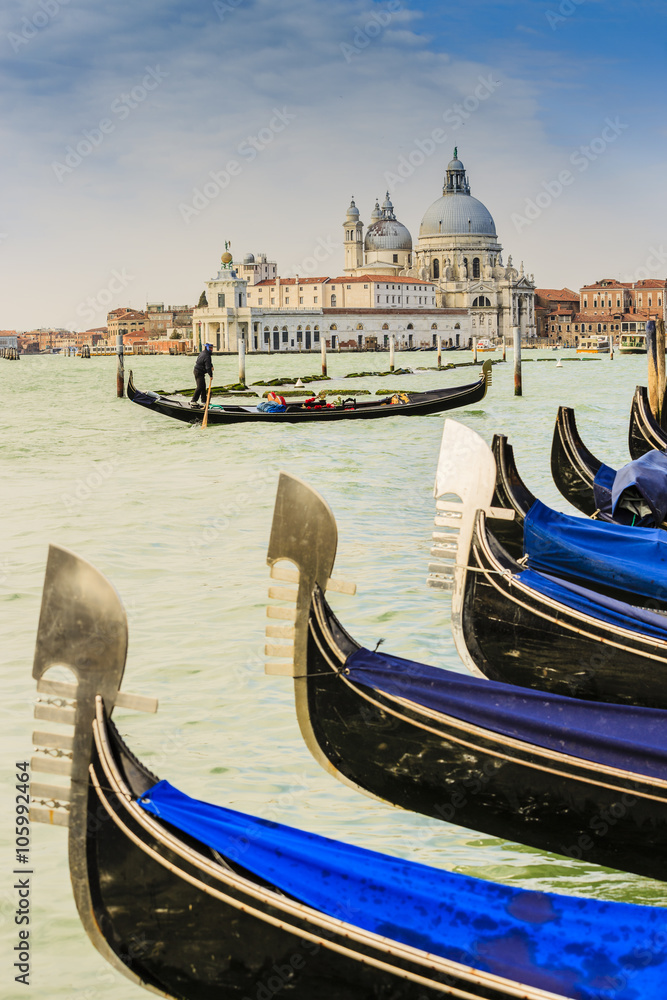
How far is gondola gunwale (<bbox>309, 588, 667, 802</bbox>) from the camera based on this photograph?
229 centimetres

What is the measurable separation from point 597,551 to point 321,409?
9041 millimetres

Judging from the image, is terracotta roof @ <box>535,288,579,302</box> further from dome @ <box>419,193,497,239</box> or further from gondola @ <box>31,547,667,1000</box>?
gondola @ <box>31,547,667,1000</box>

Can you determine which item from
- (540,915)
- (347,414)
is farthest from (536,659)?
(347,414)

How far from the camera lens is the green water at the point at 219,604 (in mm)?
2637

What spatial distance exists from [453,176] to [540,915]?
7657 centimetres

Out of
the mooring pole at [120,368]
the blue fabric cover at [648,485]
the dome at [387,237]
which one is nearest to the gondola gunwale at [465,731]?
the blue fabric cover at [648,485]

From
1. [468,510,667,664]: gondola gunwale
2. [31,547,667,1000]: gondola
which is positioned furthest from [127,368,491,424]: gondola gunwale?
[31,547,667,1000]: gondola

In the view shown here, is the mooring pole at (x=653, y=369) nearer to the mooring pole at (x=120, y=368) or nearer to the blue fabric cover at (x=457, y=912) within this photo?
the blue fabric cover at (x=457, y=912)

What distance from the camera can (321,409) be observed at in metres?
12.9

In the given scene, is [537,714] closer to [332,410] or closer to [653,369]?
[653,369]

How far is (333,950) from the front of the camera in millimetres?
1658

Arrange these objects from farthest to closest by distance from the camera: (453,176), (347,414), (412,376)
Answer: (453,176), (412,376), (347,414)

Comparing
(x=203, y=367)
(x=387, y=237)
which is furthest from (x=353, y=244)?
(x=203, y=367)

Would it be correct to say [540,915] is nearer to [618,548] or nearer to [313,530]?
[313,530]
